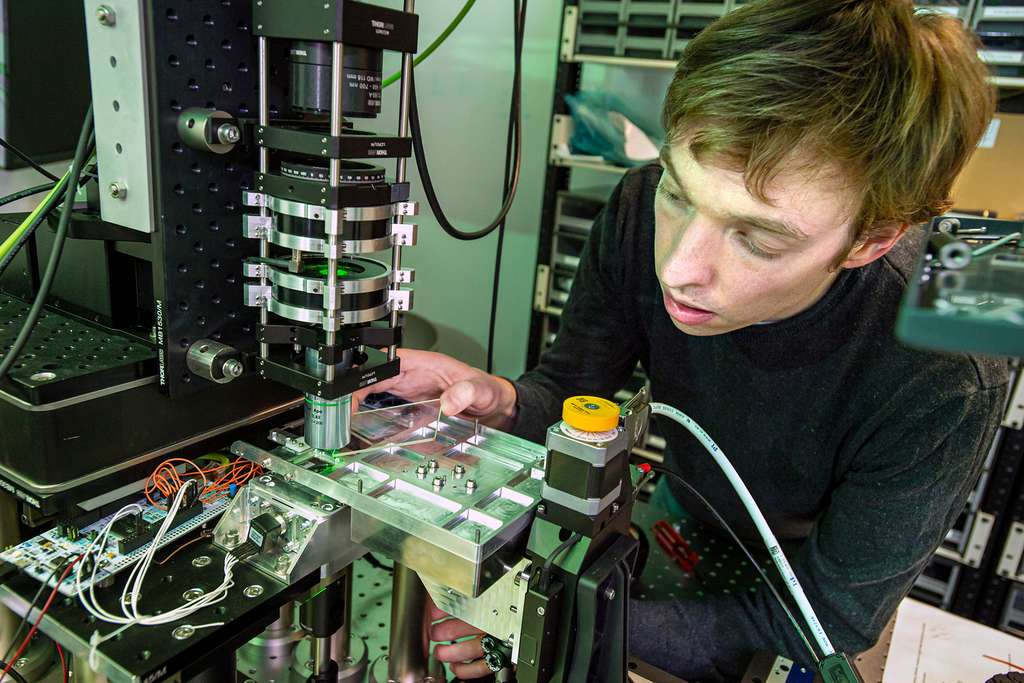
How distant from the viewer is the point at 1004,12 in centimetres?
175

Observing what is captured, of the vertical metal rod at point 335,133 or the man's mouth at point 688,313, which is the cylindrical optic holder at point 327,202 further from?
the man's mouth at point 688,313

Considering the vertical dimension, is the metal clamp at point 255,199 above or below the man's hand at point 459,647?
above

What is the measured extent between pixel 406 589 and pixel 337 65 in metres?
0.47

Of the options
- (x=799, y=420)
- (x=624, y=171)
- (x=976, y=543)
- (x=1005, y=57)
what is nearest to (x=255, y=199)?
(x=799, y=420)

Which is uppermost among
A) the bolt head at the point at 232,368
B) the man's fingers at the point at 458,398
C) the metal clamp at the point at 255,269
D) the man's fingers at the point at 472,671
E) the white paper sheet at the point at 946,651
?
the metal clamp at the point at 255,269

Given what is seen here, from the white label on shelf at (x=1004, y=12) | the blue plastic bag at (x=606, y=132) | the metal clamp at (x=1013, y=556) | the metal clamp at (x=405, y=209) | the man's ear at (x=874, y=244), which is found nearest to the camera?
the metal clamp at (x=405, y=209)

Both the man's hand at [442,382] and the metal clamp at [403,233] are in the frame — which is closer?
the metal clamp at [403,233]

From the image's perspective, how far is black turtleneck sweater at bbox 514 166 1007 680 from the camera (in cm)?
91

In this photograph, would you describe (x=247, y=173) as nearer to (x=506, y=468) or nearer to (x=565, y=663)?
(x=506, y=468)

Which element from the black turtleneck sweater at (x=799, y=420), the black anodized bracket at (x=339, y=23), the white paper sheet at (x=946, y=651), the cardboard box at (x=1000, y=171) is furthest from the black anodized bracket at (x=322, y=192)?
the cardboard box at (x=1000, y=171)

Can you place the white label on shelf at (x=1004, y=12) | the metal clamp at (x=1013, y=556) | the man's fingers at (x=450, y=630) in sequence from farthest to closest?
the metal clamp at (x=1013, y=556), the white label on shelf at (x=1004, y=12), the man's fingers at (x=450, y=630)

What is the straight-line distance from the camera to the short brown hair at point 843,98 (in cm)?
73

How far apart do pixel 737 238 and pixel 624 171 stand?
136cm

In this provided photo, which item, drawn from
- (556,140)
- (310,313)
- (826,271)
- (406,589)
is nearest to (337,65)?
(310,313)
